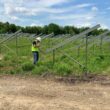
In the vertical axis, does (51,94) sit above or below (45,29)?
below

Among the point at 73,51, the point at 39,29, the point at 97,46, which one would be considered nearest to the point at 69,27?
the point at 39,29

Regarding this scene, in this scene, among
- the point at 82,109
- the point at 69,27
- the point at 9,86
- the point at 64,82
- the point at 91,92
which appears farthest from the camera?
the point at 69,27

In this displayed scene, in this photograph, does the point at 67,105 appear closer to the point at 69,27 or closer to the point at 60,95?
the point at 60,95

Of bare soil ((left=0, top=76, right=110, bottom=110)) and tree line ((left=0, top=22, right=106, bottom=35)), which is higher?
tree line ((left=0, top=22, right=106, bottom=35))

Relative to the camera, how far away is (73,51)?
26.5m

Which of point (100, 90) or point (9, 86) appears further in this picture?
point (9, 86)

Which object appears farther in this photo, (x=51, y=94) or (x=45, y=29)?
(x=45, y=29)

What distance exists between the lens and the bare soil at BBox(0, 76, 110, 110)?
8.13 m

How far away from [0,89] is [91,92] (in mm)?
2779

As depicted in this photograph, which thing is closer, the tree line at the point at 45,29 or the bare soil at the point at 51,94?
the bare soil at the point at 51,94

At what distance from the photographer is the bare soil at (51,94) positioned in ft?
26.7

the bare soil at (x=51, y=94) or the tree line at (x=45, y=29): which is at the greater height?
the tree line at (x=45, y=29)

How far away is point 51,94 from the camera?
9.47m

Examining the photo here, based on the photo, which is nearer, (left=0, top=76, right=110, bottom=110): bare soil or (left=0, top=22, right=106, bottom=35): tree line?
(left=0, top=76, right=110, bottom=110): bare soil
